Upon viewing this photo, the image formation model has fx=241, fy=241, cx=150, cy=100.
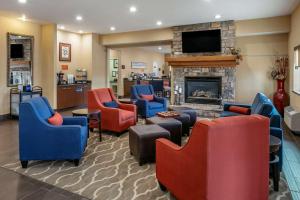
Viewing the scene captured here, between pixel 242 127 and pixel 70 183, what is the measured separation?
2159 mm

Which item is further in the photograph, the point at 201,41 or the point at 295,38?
the point at 201,41

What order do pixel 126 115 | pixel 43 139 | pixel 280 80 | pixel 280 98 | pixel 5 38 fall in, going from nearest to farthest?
pixel 43 139
pixel 126 115
pixel 5 38
pixel 280 98
pixel 280 80

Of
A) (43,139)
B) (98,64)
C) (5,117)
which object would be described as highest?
(98,64)

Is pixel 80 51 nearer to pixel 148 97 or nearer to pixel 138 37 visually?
pixel 138 37

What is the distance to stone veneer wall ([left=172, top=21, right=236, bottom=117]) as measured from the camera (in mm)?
7422

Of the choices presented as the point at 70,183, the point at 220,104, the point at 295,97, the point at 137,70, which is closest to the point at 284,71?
the point at 295,97

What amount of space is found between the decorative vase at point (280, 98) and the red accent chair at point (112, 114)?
4367 millimetres

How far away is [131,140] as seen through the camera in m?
3.89

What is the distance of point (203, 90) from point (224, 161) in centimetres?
641

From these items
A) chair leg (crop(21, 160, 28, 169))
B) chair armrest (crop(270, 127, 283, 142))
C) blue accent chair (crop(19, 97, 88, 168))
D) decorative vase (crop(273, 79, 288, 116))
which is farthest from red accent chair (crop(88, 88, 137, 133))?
decorative vase (crop(273, 79, 288, 116))

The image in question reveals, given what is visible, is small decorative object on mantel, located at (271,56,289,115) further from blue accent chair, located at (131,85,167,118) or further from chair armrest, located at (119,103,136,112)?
chair armrest, located at (119,103,136,112)

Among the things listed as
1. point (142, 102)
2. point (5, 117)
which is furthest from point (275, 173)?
point (5, 117)

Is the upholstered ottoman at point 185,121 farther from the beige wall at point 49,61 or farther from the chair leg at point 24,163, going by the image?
the beige wall at point 49,61

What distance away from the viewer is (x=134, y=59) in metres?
13.9
